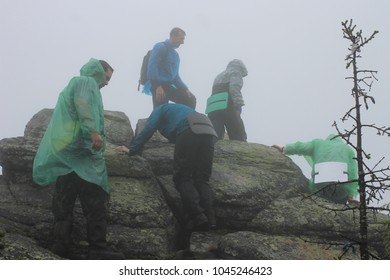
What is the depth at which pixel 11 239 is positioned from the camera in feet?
22.5

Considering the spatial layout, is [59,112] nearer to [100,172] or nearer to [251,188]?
[100,172]

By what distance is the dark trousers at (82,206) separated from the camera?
7.12 metres

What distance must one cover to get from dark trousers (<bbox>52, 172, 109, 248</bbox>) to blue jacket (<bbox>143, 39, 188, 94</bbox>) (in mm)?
4005

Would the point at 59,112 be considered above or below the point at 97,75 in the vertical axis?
below

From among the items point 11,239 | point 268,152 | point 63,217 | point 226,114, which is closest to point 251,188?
point 268,152

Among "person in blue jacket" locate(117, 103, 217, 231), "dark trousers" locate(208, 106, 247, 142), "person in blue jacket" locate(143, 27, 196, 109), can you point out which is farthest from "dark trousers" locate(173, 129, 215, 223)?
"dark trousers" locate(208, 106, 247, 142)

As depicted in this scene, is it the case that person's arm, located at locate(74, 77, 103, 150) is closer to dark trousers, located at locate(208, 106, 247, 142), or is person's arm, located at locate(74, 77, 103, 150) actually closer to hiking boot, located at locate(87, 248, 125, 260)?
hiking boot, located at locate(87, 248, 125, 260)

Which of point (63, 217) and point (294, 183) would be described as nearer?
point (63, 217)

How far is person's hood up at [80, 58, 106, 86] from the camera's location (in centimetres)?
806

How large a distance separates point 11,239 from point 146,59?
5.59 meters

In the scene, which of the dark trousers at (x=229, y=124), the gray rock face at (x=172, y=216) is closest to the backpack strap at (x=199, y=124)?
the gray rock face at (x=172, y=216)

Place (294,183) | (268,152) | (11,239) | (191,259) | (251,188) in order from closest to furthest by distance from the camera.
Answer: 1. (11,239)
2. (191,259)
3. (251,188)
4. (294,183)
5. (268,152)

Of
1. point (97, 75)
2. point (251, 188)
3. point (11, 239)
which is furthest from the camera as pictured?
point (251, 188)
